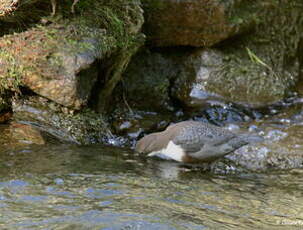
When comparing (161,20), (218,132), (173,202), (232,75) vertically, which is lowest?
(173,202)

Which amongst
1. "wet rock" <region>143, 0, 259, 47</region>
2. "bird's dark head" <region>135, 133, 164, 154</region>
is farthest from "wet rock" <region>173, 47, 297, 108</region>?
"bird's dark head" <region>135, 133, 164, 154</region>

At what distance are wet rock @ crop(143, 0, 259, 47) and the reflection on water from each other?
218 cm

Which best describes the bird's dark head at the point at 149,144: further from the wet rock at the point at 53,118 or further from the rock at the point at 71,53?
the rock at the point at 71,53

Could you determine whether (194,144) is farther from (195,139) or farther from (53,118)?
(53,118)


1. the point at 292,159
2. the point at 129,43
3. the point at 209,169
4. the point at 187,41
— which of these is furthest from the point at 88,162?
the point at 187,41

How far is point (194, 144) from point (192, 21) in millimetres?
2273

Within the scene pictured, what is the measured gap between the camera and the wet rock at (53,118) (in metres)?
6.62

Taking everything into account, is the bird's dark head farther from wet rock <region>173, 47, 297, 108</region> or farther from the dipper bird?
wet rock <region>173, 47, 297, 108</region>

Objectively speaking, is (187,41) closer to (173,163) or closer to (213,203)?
(173,163)

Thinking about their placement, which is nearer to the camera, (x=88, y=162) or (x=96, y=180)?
(x=96, y=180)

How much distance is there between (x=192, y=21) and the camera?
314 inches

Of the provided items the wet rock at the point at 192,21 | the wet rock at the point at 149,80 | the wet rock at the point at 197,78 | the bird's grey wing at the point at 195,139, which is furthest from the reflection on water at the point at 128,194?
the wet rock at the point at 192,21

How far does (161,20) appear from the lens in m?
7.96

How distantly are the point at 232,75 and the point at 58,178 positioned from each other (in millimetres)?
3785
